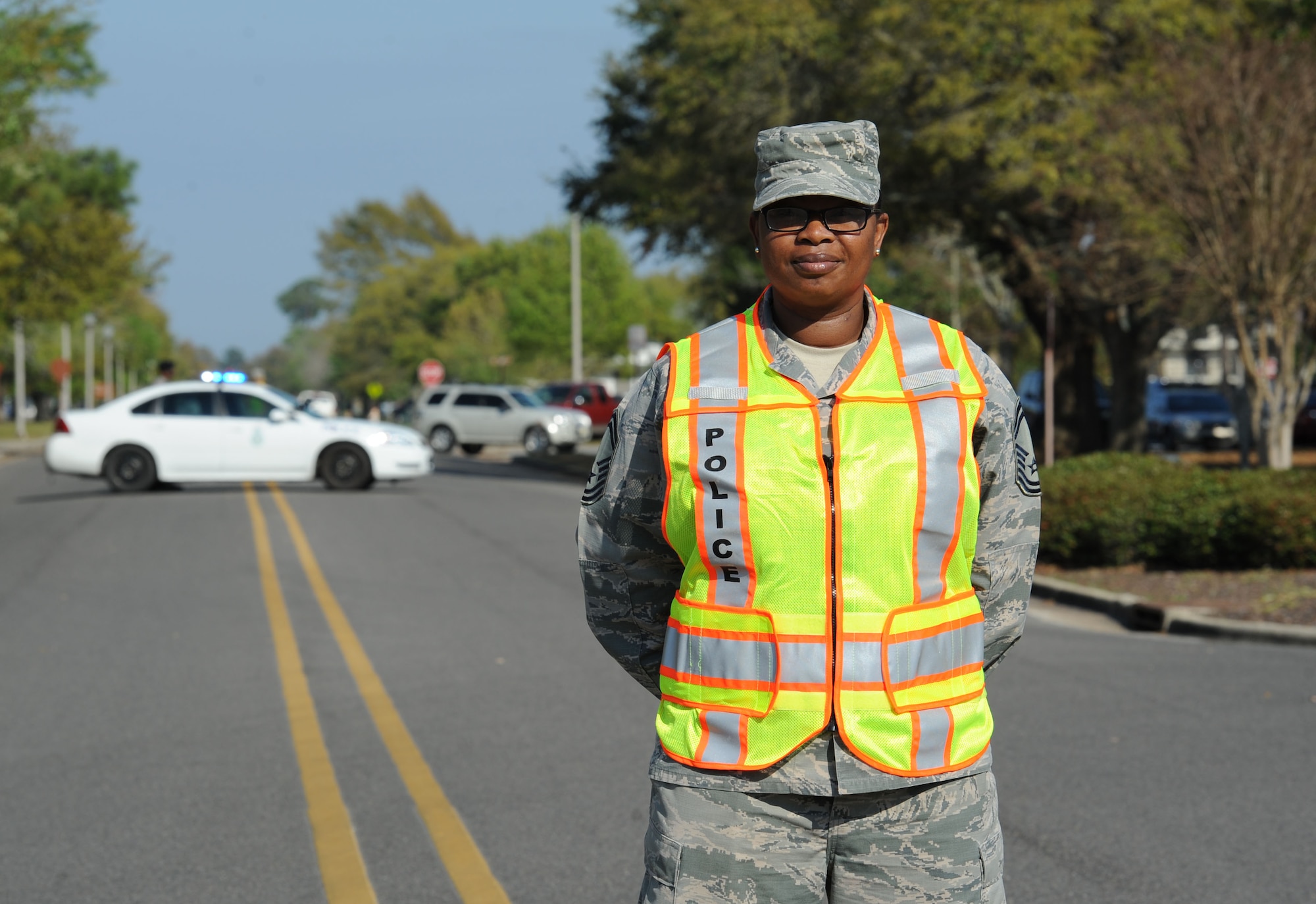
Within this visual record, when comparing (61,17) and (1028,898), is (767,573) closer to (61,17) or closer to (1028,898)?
(1028,898)

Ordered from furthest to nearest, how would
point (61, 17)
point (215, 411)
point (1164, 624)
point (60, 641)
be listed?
point (61, 17) → point (215, 411) → point (1164, 624) → point (60, 641)

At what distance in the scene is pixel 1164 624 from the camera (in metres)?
10.5

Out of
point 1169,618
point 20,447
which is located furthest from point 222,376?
point 20,447

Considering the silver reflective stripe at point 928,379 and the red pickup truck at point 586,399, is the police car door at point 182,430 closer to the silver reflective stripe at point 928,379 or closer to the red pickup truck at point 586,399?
the silver reflective stripe at point 928,379

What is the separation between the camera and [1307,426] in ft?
124

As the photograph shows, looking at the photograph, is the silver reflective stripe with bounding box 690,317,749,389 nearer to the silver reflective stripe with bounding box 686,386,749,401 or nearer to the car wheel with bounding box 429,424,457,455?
the silver reflective stripe with bounding box 686,386,749,401

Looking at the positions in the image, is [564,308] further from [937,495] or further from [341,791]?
[937,495]

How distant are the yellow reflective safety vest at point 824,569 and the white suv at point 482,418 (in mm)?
34009

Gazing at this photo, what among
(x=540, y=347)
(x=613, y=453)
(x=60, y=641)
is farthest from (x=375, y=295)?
(x=613, y=453)

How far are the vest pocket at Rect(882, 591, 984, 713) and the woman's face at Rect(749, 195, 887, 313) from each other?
1.76ft

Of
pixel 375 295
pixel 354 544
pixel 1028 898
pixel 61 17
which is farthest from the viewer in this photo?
pixel 375 295

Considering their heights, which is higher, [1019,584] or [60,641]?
[1019,584]

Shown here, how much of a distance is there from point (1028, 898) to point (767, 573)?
278cm

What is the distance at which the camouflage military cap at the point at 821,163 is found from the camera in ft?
8.13
